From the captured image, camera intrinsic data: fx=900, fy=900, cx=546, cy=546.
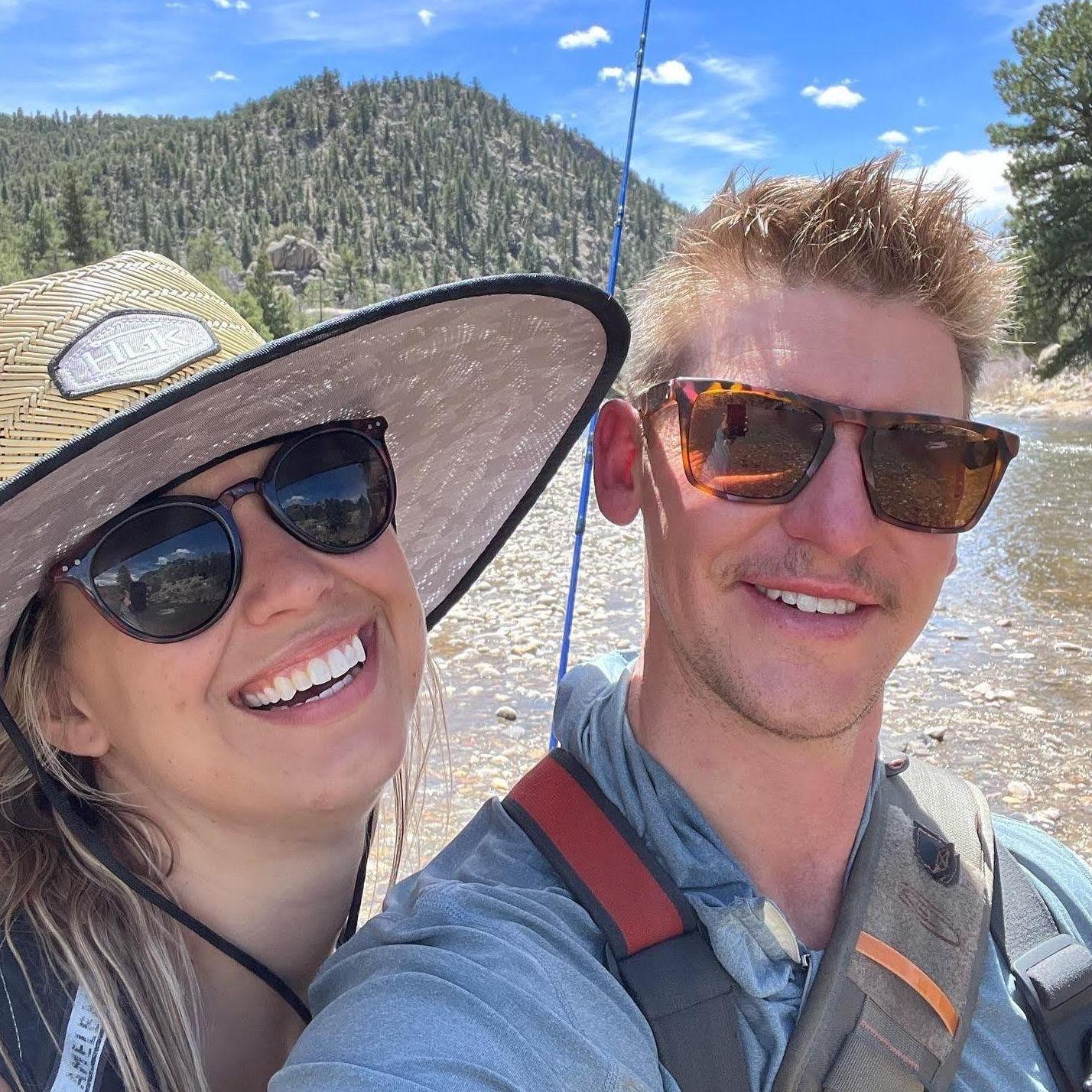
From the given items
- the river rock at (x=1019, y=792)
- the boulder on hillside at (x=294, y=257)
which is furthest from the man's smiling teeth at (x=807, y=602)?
the boulder on hillside at (x=294, y=257)

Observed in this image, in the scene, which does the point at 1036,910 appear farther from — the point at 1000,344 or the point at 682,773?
the point at 1000,344

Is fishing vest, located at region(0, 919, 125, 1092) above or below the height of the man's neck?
below

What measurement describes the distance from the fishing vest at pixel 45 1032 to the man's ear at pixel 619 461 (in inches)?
47.3

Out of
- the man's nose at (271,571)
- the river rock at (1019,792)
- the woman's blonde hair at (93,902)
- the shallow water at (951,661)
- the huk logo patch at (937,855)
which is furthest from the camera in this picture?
the shallow water at (951,661)

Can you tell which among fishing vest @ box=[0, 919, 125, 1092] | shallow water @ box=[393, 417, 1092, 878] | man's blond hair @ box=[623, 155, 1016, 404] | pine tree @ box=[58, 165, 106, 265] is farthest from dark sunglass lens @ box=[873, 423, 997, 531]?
pine tree @ box=[58, 165, 106, 265]

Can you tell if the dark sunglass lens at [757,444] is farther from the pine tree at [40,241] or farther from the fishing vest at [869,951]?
the pine tree at [40,241]

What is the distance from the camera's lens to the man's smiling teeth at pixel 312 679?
1506mm

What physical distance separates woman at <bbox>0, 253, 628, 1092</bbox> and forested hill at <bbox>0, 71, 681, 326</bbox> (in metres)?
75.6

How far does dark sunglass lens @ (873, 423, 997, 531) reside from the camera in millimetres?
1573

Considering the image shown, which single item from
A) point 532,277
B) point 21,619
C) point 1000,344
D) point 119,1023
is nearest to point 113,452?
point 21,619

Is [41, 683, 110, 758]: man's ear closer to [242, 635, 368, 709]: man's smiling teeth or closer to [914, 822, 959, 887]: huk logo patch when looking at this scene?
[242, 635, 368, 709]: man's smiling teeth

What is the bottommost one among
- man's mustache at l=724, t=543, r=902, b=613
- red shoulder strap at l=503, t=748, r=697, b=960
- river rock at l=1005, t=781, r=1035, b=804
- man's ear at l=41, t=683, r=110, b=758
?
river rock at l=1005, t=781, r=1035, b=804

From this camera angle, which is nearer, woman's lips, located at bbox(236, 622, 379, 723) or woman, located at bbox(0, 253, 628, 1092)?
woman, located at bbox(0, 253, 628, 1092)

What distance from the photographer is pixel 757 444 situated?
1559mm
